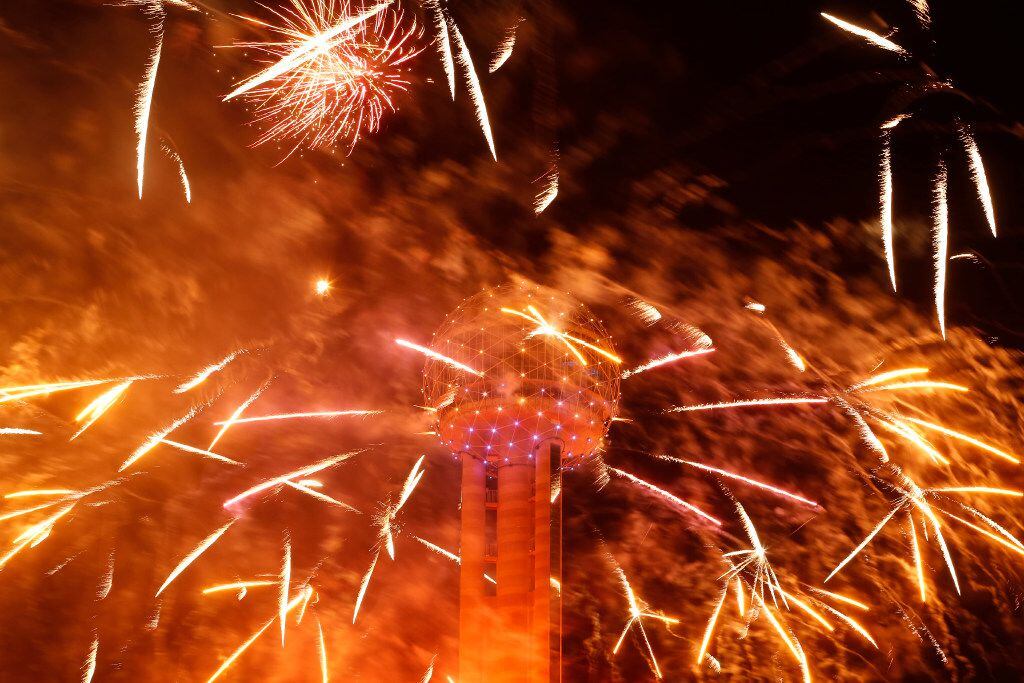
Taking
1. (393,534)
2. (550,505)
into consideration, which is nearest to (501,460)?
(550,505)

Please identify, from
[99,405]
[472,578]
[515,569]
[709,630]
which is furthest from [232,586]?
[709,630]

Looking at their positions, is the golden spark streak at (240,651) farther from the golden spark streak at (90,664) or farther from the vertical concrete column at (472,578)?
the vertical concrete column at (472,578)

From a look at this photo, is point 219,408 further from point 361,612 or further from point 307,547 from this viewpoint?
point 361,612

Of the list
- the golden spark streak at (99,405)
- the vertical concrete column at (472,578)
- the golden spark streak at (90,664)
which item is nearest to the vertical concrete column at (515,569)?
the vertical concrete column at (472,578)

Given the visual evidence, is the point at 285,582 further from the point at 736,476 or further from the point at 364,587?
the point at 736,476

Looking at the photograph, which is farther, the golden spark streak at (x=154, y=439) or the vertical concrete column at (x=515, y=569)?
the golden spark streak at (x=154, y=439)
